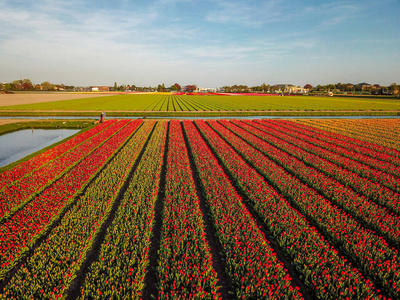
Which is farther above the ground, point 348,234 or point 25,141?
point 25,141

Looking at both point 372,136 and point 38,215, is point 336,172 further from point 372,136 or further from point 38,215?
point 38,215

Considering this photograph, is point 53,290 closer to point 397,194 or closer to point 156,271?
point 156,271

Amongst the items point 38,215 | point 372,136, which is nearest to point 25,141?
point 38,215

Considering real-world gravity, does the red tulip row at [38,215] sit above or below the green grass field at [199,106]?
below

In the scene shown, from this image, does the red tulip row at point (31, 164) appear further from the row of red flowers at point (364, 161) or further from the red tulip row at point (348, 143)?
the red tulip row at point (348, 143)

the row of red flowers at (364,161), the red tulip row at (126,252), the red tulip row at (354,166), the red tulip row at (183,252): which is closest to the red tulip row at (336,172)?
the red tulip row at (354,166)

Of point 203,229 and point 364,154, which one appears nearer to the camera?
point 203,229

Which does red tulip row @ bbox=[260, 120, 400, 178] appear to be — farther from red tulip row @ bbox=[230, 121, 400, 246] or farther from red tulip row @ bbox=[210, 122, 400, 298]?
red tulip row @ bbox=[210, 122, 400, 298]
